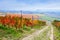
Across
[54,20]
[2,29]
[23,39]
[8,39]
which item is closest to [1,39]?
[8,39]

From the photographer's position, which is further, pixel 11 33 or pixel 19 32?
pixel 19 32

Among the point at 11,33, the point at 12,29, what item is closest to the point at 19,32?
the point at 12,29

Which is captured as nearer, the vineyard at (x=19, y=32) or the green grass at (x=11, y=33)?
the green grass at (x=11, y=33)

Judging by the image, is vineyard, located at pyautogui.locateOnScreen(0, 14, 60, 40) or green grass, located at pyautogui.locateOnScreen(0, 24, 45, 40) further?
vineyard, located at pyautogui.locateOnScreen(0, 14, 60, 40)

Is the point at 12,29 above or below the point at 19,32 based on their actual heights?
above

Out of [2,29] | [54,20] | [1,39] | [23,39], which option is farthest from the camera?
[54,20]

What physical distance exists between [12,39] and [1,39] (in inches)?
82.8

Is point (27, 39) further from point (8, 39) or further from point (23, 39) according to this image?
point (8, 39)

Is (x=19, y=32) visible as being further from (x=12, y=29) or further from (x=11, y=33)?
(x=11, y=33)

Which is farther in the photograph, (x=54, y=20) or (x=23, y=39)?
(x=54, y=20)

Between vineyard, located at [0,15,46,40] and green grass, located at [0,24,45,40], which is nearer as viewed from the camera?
green grass, located at [0,24,45,40]

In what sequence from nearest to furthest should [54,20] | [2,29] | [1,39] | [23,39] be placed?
[1,39] < [23,39] < [2,29] < [54,20]

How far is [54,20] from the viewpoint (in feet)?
504

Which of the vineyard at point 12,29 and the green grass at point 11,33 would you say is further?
the vineyard at point 12,29
